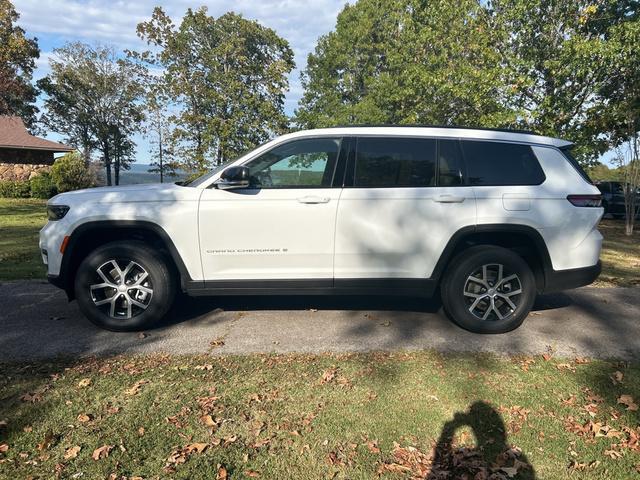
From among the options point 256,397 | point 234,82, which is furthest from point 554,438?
point 234,82

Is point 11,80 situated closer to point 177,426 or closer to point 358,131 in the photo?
point 358,131

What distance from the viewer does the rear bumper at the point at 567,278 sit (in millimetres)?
4477

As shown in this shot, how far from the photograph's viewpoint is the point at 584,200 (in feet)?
14.6

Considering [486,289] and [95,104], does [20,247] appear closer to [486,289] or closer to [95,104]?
[486,289]

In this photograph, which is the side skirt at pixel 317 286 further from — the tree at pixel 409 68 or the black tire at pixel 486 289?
the tree at pixel 409 68

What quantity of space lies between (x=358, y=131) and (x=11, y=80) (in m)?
14.4

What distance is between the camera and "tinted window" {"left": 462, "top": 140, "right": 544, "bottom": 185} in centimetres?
448

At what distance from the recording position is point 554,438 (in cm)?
284

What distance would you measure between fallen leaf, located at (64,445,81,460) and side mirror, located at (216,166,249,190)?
2.39 m

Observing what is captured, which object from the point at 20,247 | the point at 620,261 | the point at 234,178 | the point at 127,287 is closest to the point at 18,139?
the point at 20,247

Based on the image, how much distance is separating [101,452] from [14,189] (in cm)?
2551

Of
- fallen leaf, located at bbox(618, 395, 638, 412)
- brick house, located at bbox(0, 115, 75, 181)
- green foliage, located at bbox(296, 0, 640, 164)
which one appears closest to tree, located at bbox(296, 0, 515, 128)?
green foliage, located at bbox(296, 0, 640, 164)

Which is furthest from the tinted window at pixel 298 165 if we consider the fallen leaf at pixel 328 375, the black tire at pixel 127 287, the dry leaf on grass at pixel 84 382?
the dry leaf on grass at pixel 84 382

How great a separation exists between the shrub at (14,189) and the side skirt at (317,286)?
78.5ft
